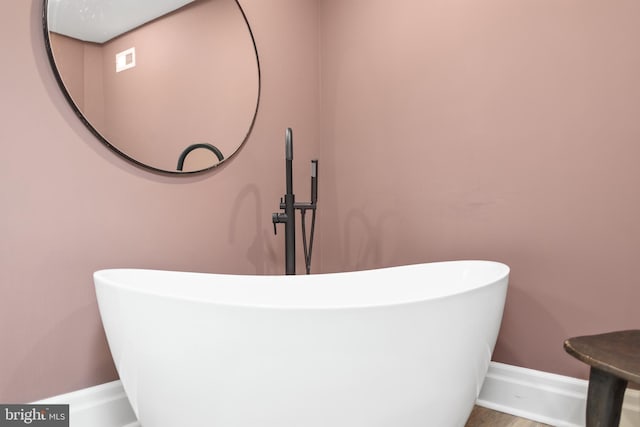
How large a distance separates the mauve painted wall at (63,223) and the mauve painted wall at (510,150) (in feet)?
2.54

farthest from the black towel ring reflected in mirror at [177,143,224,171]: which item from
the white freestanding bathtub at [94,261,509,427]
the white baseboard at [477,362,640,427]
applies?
the white baseboard at [477,362,640,427]

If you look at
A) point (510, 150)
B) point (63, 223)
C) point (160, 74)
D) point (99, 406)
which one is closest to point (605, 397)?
point (510, 150)

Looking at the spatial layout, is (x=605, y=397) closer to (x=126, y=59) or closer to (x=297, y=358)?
(x=297, y=358)

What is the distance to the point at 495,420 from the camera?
4.95 feet

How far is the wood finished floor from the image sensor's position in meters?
1.47

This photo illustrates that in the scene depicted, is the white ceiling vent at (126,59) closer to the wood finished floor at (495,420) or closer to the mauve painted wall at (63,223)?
the mauve painted wall at (63,223)

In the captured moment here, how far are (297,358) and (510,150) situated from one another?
Answer: 1.18m

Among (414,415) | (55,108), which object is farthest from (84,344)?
(414,415)

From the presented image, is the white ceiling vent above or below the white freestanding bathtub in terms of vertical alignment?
above

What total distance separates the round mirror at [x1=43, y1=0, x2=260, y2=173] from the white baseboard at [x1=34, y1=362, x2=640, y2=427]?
0.78 m

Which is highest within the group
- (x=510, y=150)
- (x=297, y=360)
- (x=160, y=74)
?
(x=160, y=74)

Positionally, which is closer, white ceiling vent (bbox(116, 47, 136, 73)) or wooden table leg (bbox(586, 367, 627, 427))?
wooden table leg (bbox(586, 367, 627, 427))

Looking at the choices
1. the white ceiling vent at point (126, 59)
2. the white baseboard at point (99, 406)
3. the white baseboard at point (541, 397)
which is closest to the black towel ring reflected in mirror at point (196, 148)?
the white ceiling vent at point (126, 59)

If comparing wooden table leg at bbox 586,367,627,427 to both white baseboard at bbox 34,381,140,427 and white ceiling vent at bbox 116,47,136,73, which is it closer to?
white baseboard at bbox 34,381,140,427
